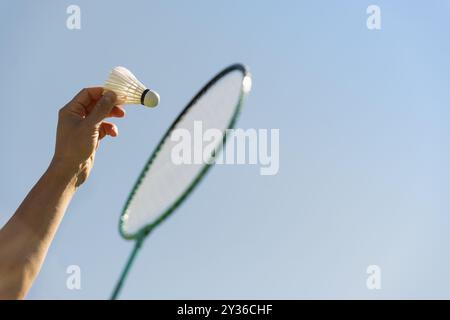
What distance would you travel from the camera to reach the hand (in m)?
2.11

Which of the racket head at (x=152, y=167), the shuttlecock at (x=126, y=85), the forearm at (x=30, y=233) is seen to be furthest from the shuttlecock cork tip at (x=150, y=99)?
the forearm at (x=30, y=233)

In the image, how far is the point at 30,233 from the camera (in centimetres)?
180

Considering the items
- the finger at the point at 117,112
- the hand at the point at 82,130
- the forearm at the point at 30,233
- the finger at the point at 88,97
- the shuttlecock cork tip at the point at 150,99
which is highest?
the shuttlecock cork tip at the point at 150,99

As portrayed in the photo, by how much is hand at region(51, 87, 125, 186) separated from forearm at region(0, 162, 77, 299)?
0.12m

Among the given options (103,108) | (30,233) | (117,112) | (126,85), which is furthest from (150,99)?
(30,233)

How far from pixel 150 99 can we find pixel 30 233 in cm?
170

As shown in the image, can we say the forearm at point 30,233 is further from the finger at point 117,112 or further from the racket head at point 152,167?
the racket head at point 152,167

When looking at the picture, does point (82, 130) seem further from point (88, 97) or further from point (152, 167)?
point (152, 167)

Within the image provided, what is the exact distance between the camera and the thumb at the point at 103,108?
2357 millimetres

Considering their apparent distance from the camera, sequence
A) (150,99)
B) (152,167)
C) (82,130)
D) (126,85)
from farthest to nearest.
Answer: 1. (152,167)
2. (126,85)
3. (150,99)
4. (82,130)
